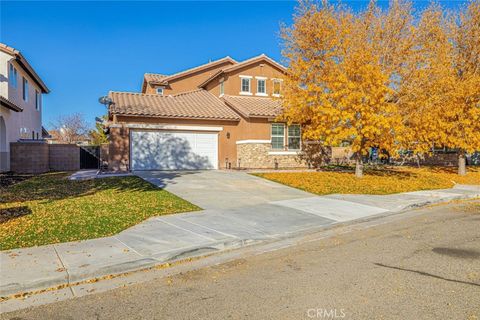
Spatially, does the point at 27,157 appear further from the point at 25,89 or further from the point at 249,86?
Result: the point at 249,86

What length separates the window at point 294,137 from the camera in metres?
23.7

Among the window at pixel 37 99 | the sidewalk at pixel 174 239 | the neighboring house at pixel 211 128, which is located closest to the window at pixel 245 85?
the neighboring house at pixel 211 128

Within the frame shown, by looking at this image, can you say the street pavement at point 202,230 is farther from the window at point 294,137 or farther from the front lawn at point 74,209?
the window at point 294,137

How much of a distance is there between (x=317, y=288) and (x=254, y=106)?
774 inches

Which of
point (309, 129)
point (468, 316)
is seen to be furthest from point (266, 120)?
point (468, 316)

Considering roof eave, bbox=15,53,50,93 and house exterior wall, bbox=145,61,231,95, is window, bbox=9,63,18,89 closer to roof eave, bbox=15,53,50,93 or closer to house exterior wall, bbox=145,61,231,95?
roof eave, bbox=15,53,50,93

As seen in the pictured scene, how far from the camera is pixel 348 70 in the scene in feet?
52.4

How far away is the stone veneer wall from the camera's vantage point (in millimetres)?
22641

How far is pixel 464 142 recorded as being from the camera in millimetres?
20672

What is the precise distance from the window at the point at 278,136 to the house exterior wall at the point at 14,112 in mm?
15368

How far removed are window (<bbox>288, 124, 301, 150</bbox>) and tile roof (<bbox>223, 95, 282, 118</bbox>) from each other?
1.57 metres

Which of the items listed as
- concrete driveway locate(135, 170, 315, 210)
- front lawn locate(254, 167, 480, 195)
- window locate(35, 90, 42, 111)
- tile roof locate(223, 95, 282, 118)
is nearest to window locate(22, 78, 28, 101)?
window locate(35, 90, 42, 111)

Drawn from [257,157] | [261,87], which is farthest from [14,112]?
[261,87]

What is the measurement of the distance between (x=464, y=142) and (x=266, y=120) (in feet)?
37.9
